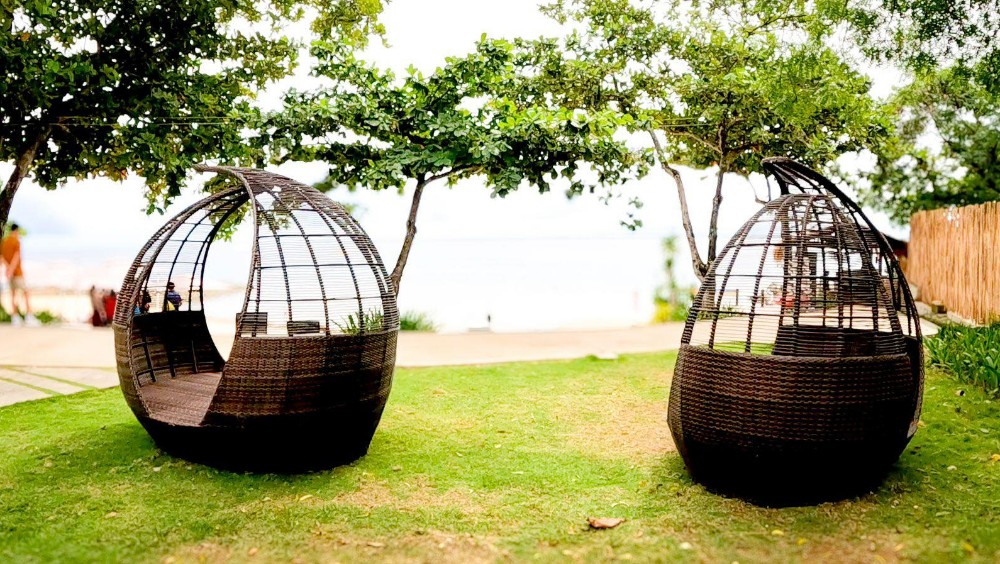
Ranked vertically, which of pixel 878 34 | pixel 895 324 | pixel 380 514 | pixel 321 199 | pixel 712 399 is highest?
pixel 878 34

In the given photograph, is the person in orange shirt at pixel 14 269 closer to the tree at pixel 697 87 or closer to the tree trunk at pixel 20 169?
the tree trunk at pixel 20 169

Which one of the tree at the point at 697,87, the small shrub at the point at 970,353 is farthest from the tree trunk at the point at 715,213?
the small shrub at the point at 970,353

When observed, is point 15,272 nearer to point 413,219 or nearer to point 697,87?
point 413,219

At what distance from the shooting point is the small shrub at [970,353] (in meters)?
6.29

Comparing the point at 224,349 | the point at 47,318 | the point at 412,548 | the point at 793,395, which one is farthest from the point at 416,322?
the point at 793,395

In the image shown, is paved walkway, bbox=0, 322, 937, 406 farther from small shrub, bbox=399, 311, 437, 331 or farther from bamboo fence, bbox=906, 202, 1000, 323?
small shrub, bbox=399, 311, 437, 331

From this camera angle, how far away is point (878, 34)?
19.8ft

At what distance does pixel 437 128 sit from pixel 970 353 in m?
5.49

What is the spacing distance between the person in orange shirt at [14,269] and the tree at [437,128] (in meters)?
7.39

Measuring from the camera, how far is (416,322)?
13.2m

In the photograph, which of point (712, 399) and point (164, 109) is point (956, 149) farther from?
Answer: point (164, 109)

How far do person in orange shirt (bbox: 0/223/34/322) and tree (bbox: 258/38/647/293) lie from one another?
24.3 ft

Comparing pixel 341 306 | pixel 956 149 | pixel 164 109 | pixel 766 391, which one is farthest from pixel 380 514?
pixel 956 149

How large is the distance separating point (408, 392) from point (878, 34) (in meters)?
5.36
